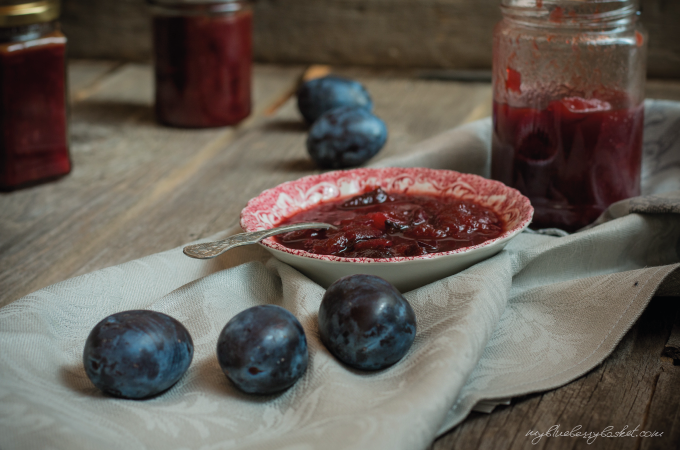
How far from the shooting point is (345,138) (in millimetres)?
1759

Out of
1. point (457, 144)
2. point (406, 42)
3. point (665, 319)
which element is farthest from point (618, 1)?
point (406, 42)

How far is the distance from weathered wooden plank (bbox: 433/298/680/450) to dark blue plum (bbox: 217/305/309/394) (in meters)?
0.21

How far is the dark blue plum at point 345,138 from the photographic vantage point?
1.76m

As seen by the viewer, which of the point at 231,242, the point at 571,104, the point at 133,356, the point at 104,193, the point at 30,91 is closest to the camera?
the point at 133,356

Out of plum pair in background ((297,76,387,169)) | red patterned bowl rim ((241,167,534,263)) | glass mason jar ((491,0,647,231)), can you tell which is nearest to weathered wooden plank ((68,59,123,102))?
plum pair in background ((297,76,387,169))

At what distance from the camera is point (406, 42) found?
275cm

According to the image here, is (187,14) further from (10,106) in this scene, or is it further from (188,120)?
(10,106)

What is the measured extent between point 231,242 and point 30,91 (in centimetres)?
83

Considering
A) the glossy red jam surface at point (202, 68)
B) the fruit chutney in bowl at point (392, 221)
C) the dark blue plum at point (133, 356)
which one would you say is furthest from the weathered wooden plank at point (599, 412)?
the glossy red jam surface at point (202, 68)

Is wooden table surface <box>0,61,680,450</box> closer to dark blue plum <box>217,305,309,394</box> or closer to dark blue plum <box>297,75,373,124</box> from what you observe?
dark blue plum <box>297,75,373,124</box>

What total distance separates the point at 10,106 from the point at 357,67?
1554mm

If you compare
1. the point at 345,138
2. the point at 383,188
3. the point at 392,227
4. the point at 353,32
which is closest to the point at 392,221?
the point at 392,227

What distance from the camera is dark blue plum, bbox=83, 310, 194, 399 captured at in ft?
2.75

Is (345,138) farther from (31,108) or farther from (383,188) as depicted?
(31,108)
